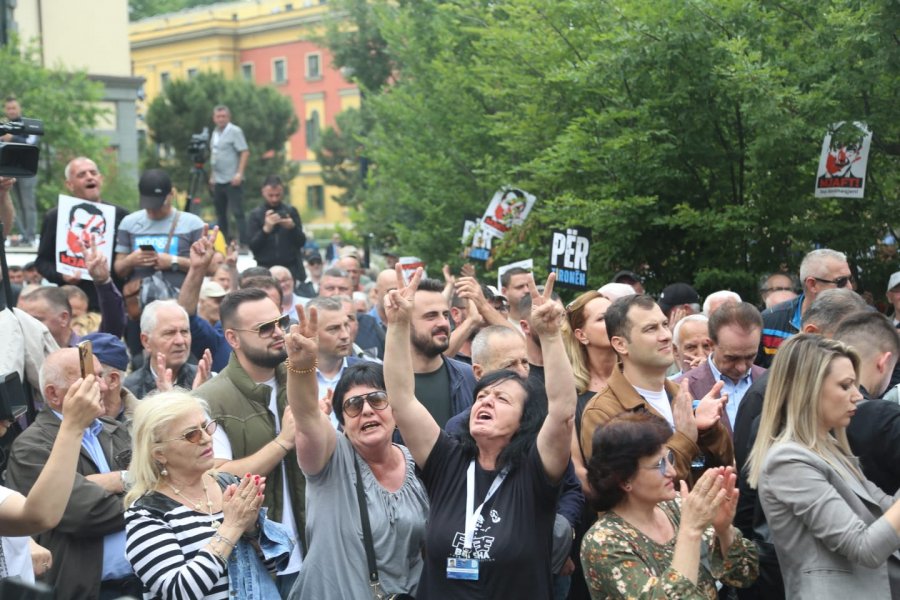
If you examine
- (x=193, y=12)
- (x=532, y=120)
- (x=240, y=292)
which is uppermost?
(x=193, y=12)

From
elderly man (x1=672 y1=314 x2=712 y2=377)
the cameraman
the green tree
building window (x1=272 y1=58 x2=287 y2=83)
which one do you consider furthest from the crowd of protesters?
building window (x1=272 y1=58 x2=287 y2=83)

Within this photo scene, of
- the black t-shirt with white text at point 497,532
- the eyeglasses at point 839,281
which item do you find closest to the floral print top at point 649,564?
the black t-shirt with white text at point 497,532

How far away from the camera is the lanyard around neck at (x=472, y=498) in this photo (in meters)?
5.60

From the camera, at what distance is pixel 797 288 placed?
12.3 metres

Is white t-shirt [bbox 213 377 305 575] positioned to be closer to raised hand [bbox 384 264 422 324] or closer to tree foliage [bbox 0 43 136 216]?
raised hand [bbox 384 264 422 324]

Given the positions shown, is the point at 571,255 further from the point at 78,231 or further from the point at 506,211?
the point at 78,231

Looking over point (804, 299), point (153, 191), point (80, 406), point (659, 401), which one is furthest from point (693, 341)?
point (153, 191)

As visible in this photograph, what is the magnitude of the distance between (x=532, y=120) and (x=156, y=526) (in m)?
9.66

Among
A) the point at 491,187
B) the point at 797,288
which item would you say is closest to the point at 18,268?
the point at 491,187

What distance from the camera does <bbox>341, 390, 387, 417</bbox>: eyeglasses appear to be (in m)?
6.30

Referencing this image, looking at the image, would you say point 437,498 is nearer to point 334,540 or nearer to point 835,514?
point 334,540

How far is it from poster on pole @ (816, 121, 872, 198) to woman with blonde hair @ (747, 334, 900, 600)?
6027 millimetres

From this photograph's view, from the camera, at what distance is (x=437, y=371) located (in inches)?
314

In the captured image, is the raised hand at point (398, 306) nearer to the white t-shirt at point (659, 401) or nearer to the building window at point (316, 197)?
the white t-shirt at point (659, 401)
